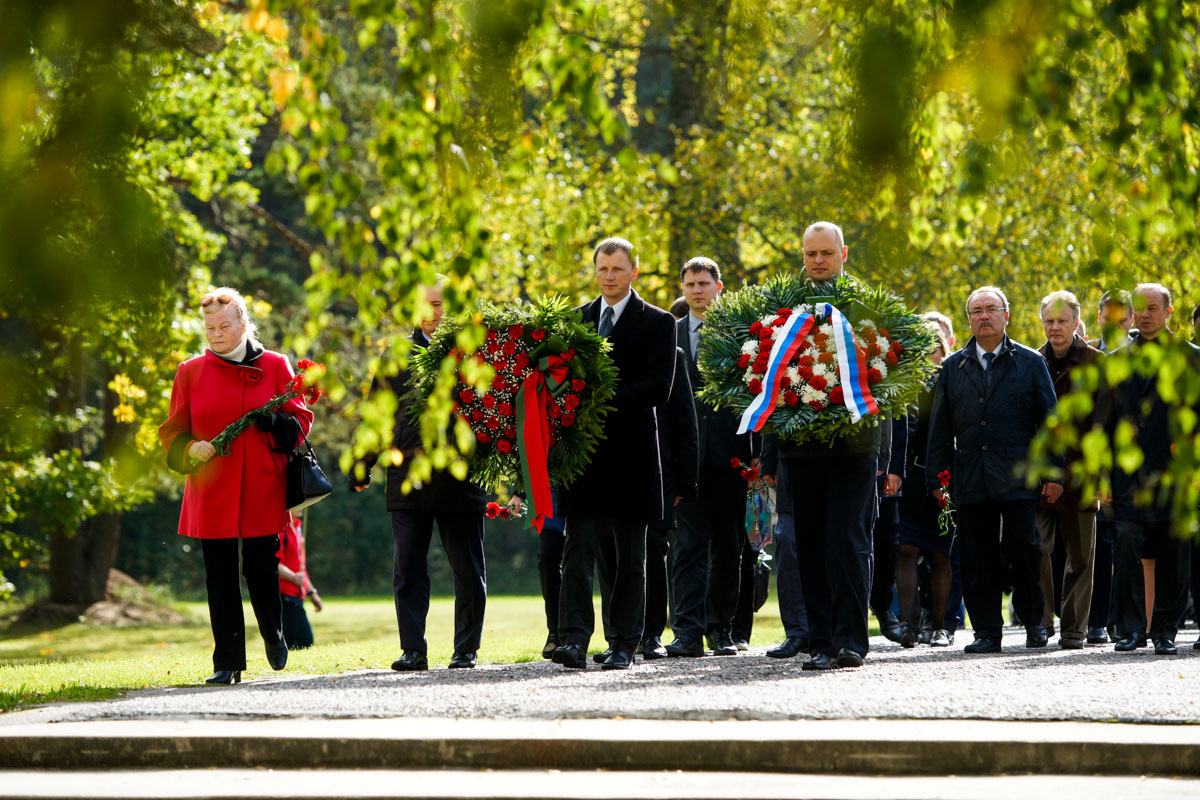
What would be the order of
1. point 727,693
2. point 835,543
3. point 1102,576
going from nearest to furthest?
point 727,693
point 835,543
point 1102,576

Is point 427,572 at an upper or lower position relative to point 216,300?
lower

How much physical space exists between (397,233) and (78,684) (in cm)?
559

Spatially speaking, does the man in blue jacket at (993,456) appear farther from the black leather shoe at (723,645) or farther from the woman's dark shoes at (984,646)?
the black leather shoe at (723,645)

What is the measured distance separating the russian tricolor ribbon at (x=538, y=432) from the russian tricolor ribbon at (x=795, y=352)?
1123 millimetres

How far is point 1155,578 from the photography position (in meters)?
10.1

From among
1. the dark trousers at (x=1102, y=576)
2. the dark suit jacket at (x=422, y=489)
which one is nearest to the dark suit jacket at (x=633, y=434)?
the dark suit jacket at (x=422, y=489)

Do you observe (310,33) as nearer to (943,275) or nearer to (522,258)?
(943,275)

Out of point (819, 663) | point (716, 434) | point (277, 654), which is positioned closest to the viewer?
point (819, 663)

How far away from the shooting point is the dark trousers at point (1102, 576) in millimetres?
11125

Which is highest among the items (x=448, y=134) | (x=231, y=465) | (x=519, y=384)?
(x=448, y=134)

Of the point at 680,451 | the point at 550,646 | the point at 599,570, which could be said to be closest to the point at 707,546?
the point at 680,451

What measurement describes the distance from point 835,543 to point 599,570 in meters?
1.37

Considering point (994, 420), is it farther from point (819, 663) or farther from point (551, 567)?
point (551, 567)

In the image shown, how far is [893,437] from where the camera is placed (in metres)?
11.0
